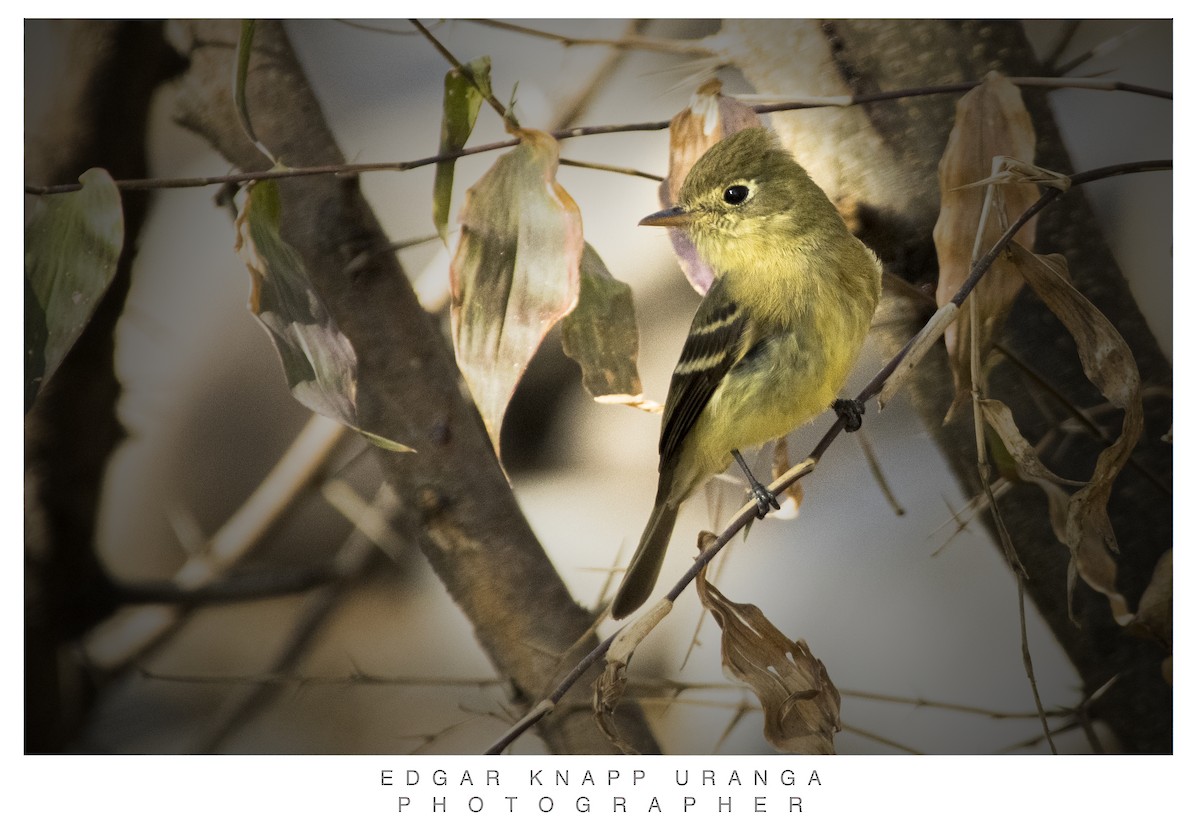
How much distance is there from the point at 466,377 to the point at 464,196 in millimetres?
321

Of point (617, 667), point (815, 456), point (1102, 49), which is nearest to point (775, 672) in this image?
point (617, 667)

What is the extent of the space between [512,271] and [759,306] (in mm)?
441

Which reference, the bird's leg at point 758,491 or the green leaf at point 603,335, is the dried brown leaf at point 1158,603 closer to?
the bird's leg at point 758,491

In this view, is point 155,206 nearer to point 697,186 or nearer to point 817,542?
point 697,186

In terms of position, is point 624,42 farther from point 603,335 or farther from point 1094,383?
point 1094,383

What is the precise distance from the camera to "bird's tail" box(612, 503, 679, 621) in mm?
1877

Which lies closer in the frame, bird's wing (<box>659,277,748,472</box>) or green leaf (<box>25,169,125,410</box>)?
bird's wing (<box>659,277,748,472</box>)

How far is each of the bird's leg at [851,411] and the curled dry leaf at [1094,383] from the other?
38 cm

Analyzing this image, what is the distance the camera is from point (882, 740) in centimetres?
192

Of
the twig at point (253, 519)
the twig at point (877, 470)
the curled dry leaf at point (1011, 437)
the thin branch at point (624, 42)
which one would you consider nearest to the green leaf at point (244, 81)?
the thin branch at point (624, 42)

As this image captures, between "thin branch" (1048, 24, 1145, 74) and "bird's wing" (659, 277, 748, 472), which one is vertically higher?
"thin branch" (1048, 24, 1145, 74)

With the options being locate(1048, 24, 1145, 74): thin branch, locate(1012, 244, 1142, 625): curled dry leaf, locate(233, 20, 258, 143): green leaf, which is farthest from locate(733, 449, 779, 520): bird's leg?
locate(233, 20, 258, 143): green leaf

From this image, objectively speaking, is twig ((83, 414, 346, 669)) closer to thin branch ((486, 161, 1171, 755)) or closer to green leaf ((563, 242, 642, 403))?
green leaf ((563, 242, 642, 403))

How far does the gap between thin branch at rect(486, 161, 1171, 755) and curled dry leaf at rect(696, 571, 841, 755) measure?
6 cm
